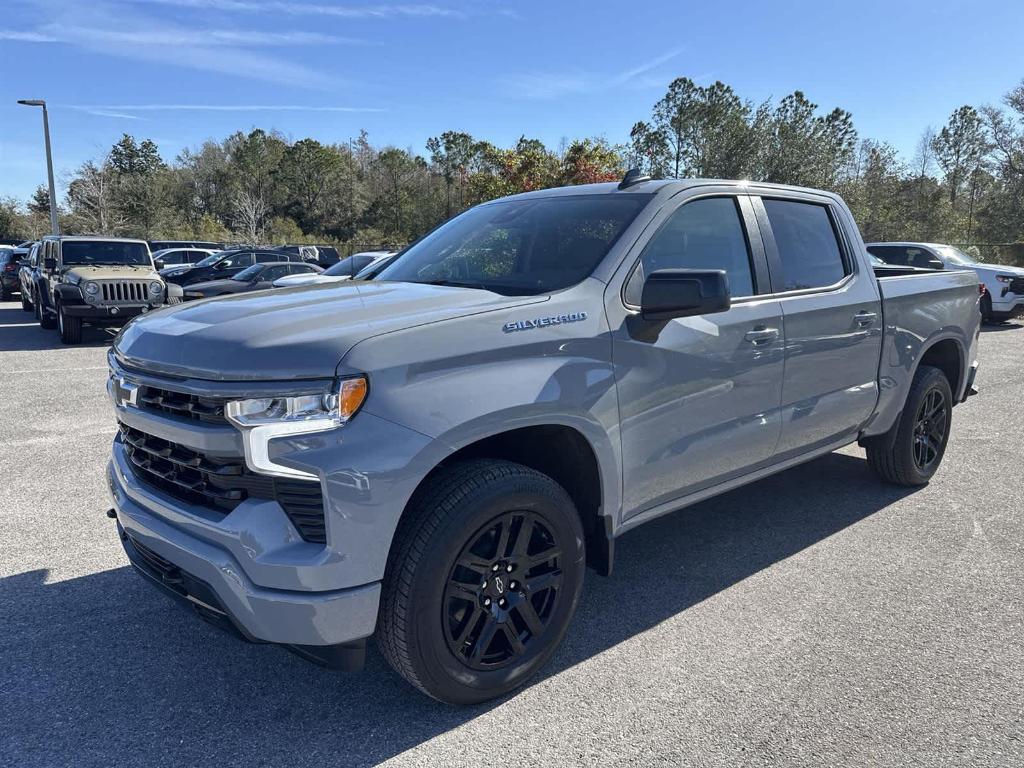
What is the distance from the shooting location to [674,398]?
3.07 m

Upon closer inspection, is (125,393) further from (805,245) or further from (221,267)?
(221,267)

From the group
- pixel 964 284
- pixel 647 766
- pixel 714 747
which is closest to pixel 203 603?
pixel 647 766

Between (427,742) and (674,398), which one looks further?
(674,398)

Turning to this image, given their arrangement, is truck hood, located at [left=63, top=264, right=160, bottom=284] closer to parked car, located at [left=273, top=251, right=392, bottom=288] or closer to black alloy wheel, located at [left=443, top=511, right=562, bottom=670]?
parked car, located at [left=273, top=251, right=392, bottom=288]

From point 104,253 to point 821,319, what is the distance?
13.4m

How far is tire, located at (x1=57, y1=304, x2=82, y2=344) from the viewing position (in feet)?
40.0

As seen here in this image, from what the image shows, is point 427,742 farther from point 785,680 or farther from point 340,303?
point 340,303

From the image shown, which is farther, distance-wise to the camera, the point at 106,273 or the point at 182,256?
the point at 182,256

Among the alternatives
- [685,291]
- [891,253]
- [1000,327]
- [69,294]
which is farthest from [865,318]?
[1000,327]

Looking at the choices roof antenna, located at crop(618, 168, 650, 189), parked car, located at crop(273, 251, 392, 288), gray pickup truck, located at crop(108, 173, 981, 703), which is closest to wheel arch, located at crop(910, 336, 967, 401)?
gray pickup truck, located at crop(108, 173, 981, 703)

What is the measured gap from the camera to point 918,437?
4.94m

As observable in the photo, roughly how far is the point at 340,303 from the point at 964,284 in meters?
4.38

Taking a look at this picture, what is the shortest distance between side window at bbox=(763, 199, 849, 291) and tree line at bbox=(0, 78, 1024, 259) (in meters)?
23.6

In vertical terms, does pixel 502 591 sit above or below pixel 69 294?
below
